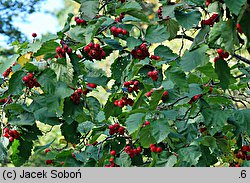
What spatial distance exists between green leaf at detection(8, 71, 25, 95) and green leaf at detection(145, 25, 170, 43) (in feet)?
1.34

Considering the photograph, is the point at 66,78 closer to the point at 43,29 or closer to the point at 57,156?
the point at 57,156

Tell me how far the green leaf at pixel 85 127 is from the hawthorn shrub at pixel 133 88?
0.04 metres

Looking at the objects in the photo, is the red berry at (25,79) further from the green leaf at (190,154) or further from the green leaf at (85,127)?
the green leaf at (190,154)

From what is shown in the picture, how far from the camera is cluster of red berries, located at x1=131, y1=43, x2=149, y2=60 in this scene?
1.61 metres

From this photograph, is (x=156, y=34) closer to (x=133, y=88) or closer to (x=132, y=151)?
(x=133, y=88)

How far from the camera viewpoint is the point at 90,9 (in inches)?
61.8

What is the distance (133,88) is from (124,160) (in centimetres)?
24

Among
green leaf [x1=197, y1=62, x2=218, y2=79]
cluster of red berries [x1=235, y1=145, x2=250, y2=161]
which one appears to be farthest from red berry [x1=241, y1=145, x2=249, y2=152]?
green leaf [x1=197, y1=62, x2=218, y2=79]

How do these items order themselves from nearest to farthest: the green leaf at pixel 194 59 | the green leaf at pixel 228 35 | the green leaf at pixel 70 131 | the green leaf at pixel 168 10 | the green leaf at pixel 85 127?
the green leaf at pixel 228 35 < the green leaf at pixel 194 59 < the green leaf at pixel 168 10 < the green leaf at pixel 70 131 < the green leaf at pixel 85 127

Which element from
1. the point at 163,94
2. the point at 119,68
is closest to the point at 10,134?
the point at 119,68

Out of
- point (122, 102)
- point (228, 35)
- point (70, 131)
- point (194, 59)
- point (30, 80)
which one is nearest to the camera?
point (228, 35)

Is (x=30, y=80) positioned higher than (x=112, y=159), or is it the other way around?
(x=30, y=80)

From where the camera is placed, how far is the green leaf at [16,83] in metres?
1.60

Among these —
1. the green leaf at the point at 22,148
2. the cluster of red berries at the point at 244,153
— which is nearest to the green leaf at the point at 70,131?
the green leaf at the point at 22,148
